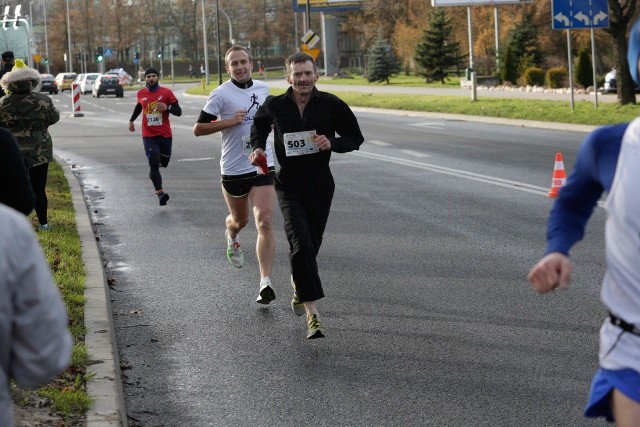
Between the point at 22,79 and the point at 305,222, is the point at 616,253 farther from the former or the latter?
the point at 22,79

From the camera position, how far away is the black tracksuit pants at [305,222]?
779 centimetres

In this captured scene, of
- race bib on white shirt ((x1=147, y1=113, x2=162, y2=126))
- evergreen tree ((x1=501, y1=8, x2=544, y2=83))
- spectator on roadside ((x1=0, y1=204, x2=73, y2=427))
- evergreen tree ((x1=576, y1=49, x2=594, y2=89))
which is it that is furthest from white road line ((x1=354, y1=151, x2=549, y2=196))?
evergreen tree ((x1=501, y1=8, x2=544, y2=83))

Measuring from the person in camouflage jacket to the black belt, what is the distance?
9.51m

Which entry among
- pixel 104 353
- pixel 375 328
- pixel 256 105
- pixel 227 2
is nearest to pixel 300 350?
pixel 375 328

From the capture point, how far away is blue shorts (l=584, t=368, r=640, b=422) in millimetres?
3334

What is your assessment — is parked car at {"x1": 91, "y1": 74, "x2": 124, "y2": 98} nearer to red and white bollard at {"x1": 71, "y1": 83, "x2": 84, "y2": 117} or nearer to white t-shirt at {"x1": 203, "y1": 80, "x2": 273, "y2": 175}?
red and white bollard at {"x1": 71, "y1": 83, "x2": 84, "y2": 117}

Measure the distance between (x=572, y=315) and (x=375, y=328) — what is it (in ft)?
4.38

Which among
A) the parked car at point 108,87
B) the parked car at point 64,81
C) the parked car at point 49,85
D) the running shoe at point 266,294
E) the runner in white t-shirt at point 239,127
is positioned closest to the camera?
the running shoe at point 266,294

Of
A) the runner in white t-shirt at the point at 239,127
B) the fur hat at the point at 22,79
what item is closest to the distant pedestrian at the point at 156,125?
the fur hat at the point at 22,79

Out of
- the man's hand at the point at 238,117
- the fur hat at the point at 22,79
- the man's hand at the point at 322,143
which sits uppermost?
the fur hat at the point at 22,79

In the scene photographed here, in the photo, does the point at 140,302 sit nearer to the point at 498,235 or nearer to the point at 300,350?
the point at 300,350

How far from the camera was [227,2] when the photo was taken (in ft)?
445

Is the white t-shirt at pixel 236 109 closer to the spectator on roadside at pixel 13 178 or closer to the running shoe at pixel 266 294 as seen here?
the running shoe at pixel 266 294

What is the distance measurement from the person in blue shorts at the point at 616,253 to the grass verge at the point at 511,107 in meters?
23.3
